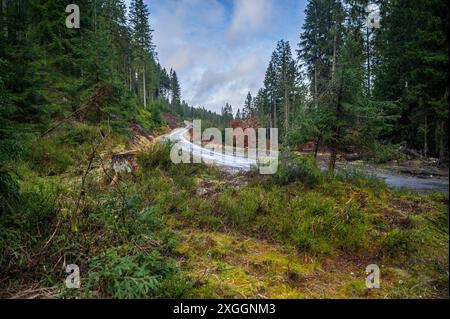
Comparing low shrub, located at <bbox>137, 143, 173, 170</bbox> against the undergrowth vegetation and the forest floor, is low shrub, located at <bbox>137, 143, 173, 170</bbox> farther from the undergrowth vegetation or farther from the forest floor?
the forest floor

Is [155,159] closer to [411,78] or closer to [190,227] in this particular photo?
[190,227]

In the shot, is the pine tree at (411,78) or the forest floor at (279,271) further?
the pine tree at (411,78)

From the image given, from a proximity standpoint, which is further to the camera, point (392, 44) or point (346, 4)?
point (346, 4)

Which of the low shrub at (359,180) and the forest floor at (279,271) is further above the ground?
the low shrub at (359,180)

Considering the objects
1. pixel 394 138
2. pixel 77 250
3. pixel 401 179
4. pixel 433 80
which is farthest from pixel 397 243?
pixel 394 138

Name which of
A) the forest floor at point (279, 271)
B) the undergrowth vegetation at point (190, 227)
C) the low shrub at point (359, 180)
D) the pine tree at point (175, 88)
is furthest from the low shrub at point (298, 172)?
the pine tree at point (175, 88)

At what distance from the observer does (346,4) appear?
1000 inches

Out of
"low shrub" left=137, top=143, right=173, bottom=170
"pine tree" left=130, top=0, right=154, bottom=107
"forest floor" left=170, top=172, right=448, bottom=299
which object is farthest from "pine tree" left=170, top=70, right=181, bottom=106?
"forest floor" left=170, top=172, right=448, bottom=299

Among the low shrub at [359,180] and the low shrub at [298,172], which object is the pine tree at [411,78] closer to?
the low shrub at [359,180]

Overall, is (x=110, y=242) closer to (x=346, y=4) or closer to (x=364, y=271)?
(x=364, y=271)

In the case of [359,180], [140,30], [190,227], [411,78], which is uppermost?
[140,30]

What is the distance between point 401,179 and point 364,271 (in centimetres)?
1114

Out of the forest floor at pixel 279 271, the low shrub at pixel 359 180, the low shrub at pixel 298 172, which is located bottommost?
the forest floor at pixel 279 271

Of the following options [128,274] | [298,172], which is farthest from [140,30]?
[128,274]
